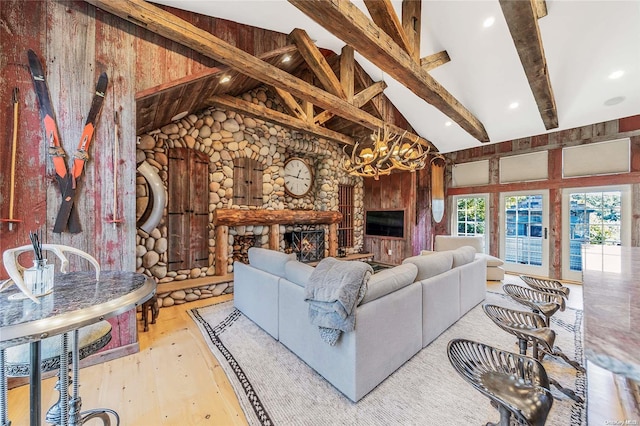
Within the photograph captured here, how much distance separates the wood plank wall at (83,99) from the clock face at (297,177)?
309 cm

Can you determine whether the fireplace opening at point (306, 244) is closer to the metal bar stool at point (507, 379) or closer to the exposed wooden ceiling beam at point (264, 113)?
the exposed wooden ceiling beam at point (264, 113)

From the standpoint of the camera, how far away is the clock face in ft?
18.1

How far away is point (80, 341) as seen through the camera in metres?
1.26

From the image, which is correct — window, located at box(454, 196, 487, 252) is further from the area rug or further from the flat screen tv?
the area rug

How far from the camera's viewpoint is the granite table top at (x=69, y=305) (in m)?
0.76

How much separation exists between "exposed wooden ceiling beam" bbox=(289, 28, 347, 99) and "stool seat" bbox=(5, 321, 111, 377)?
11.7 ft

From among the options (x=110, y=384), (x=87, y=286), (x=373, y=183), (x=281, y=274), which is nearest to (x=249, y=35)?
(x=281, y=274)

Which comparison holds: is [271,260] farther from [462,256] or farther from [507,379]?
[462,256]

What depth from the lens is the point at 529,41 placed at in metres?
2.38

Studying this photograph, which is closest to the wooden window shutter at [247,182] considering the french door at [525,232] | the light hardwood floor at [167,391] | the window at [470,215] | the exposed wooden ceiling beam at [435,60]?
the light hardwood floor at [167,391]

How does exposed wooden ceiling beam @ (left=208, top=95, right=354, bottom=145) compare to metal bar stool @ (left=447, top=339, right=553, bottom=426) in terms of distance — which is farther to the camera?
exposed wooden ceiling beam @ (left=208, top=95, right=354, bottom=145)

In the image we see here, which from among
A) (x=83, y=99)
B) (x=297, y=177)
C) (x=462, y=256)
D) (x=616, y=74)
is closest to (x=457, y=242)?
(x=462, y=256)

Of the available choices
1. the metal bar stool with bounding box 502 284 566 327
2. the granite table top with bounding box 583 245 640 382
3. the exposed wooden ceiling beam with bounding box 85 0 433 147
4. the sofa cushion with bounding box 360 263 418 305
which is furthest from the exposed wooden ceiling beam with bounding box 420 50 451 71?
the granite table top with bounding box 583 245 640 382

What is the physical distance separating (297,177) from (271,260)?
3210 millimetres
